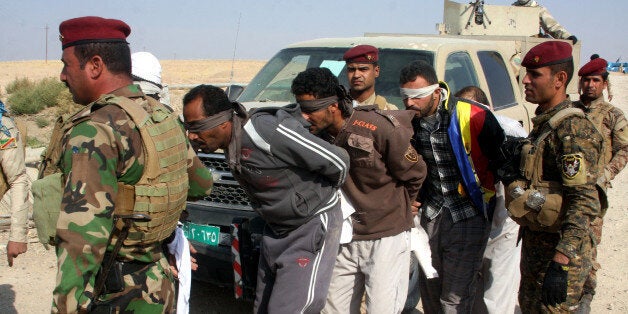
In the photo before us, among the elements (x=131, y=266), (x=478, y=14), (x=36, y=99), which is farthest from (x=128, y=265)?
(x=36, y=99)

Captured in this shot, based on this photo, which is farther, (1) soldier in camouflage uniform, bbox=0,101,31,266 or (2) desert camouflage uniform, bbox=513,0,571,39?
(2) desert camouflage uniform, bbox=513,0,571,39

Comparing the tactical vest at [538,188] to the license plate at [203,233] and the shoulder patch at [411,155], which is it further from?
the license plate at [203,233]

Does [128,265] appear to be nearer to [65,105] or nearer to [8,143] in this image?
[8,143]

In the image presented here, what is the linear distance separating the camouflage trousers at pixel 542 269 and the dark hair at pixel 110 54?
2273 millimetres

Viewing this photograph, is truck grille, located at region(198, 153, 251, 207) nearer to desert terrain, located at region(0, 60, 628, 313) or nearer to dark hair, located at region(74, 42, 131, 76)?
desert terrain, located at region(0, 60, 628, 313)

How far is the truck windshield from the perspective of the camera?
18.4 feet

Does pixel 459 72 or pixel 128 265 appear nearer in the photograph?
pixel 128 265

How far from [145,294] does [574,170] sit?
2.07m

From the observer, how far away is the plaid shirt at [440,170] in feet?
13.3

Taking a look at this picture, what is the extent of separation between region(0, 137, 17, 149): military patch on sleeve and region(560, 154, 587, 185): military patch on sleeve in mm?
3485

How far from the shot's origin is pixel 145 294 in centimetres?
262

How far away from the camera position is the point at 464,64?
19.9 feet

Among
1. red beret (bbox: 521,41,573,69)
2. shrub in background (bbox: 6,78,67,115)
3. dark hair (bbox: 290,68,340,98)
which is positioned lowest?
shrub in background (bbox: 6,78,67,115)

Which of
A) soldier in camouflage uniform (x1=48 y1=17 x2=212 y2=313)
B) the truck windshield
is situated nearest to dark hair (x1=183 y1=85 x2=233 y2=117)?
soldier in camouflage uniform (x1=48 y1=17 x2=212 y2=313)
